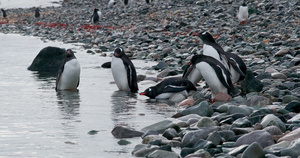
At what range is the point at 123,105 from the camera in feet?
22.9

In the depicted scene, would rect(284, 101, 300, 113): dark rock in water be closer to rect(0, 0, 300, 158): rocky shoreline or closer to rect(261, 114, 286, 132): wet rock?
rect(0, 0, 300, 158): rocky shoreline

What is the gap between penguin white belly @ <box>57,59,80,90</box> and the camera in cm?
855

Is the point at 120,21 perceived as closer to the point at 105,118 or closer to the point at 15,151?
the point at 105,118

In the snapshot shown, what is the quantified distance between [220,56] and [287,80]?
1.19m

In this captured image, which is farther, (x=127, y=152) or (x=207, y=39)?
(x=207, y=39)

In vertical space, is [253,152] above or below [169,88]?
above

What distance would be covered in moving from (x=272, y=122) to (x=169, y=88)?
298cm

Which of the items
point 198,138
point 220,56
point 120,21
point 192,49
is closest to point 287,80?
point 220,56

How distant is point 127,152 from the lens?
163 inches

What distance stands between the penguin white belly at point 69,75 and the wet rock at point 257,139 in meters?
5.05

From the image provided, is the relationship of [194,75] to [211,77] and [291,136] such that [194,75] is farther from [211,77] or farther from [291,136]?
[291,136]

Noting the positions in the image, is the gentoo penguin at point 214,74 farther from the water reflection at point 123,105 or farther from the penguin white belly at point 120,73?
the penguin white belly at point 120,73

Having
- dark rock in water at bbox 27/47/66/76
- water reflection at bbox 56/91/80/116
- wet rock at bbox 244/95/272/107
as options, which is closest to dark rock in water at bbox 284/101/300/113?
wet rock at bbox 244/95/272/107

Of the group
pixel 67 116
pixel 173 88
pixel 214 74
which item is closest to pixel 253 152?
pixel 67 116
